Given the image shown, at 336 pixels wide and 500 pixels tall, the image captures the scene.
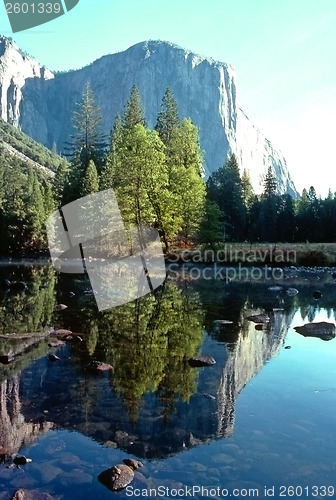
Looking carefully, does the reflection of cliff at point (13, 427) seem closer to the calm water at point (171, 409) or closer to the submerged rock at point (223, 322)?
the calm water at point (171, 409)

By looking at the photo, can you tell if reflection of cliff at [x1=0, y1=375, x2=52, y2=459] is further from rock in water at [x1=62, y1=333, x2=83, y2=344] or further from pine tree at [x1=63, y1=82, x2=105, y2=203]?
pine tree at [x1=63, y1=82, x2=105, y2=203]

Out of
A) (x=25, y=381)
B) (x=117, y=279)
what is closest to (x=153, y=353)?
(x=25, y=381)

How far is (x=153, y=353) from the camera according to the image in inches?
435

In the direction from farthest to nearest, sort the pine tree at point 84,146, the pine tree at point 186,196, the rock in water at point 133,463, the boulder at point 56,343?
A: the pine tree at point 84,146
the pine tree at point 186,196
the boulder at point 56,343
the rock in water at point 133,463

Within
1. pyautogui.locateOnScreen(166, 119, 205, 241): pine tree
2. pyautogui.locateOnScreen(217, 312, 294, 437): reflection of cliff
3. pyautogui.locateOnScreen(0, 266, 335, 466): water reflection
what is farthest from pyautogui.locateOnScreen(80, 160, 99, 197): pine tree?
pyautogui.locateOnScreen(217, 312, 294, 437): reflection of cliff

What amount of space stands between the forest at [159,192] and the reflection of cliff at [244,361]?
1103 inches

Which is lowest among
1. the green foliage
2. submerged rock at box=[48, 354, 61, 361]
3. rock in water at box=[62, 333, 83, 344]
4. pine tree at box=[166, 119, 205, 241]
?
submerged rock at box=[48, 354, 61, 361]

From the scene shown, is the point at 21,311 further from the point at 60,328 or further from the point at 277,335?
the point at 277,335

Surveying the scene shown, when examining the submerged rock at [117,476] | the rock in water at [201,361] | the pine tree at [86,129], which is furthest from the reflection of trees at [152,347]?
the pine tree at [86,129]

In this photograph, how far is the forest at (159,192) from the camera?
42438mm

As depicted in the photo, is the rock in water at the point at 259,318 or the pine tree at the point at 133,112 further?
the pine tree at the point at 133,112

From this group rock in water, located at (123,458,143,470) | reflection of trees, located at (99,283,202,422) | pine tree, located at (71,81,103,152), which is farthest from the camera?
pine tree, located at (71,81,103,152)

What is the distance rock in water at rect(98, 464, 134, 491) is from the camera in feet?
17.4

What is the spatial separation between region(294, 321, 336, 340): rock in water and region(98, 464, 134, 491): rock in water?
10.2 metres
